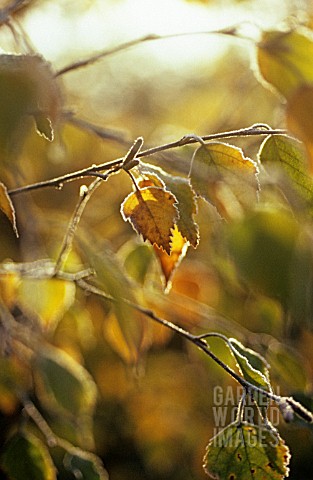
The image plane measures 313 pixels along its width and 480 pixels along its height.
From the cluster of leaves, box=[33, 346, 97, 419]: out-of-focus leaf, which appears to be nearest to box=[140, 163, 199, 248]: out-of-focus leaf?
the cluster of leaves

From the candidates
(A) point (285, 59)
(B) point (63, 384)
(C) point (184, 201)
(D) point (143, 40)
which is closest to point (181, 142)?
(C) point (184, 201)

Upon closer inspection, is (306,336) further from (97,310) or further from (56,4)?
(56,4)

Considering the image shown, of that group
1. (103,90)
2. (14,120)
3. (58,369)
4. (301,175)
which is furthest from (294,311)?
(103,90)

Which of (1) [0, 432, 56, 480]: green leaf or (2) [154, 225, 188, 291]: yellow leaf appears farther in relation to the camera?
(1) [0, 432, 56, 480]: green leaf

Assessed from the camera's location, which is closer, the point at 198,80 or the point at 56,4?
the point at 56,4

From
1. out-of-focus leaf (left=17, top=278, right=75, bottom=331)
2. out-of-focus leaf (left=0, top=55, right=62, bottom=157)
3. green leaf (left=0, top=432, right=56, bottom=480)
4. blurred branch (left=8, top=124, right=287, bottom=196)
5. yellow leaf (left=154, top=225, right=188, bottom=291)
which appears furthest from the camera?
out-of-focus leaf (left=17, top=278, right=75, bottom=331)

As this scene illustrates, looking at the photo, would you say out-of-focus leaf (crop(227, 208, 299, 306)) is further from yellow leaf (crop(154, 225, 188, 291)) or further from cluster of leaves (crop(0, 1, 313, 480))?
yellow leaf (crop(154, 225, 188, 291))

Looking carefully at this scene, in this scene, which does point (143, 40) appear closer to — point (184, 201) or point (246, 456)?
point (184, 201)
